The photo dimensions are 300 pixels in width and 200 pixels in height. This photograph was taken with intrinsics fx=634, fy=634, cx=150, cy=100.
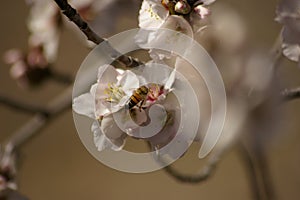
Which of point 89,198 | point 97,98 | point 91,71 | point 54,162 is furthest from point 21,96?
point 97,98

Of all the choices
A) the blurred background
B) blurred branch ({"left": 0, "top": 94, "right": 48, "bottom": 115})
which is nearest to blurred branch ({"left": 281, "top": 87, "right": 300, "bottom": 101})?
blurred branch ({"left": 0, "top": 94, "right": 48, "bottom": 115})

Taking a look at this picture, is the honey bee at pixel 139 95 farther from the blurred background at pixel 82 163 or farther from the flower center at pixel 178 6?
the blurred background at pixel 82 163

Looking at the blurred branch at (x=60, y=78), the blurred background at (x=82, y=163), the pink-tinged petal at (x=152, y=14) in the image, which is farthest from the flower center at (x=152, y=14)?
the blurred background at (x=82, y=163)

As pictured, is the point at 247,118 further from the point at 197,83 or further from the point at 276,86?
the point at 197,83

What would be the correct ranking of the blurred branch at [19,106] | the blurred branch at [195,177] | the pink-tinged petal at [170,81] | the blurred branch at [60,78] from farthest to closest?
the blurred branch at [60,78], the blurred branch at [19,106], the blurred branch at [195,177], the pink-tinged petal at [170,81]

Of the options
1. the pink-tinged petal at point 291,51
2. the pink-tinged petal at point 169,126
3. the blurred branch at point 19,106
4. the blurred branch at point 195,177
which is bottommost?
the blurred branch at point 195,177

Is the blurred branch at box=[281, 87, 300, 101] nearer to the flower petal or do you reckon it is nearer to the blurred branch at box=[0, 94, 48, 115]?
the flower petal

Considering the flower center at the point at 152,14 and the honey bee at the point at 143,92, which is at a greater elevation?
the flower center at the point at 152,14
